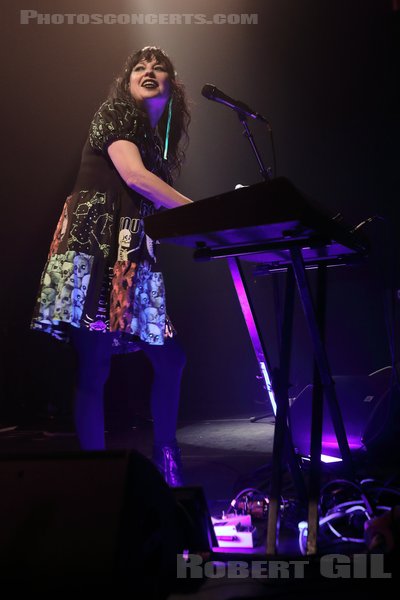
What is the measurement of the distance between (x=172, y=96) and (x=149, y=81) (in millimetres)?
206

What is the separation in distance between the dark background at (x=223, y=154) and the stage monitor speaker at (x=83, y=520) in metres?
3.59

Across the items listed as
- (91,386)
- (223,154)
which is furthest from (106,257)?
(223,154)

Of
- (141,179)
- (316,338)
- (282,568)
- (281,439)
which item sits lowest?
(282,568)

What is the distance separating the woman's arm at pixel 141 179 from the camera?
4.93 feet

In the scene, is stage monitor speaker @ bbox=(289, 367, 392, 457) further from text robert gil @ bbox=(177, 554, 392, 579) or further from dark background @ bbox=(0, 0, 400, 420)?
dark background @ bbox=(0, 0, 400, 420)

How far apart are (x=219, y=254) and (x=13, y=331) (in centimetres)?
374

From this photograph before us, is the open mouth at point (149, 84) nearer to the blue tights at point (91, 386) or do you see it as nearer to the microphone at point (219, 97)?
the microphone at point (219, 97)

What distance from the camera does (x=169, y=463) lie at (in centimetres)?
161

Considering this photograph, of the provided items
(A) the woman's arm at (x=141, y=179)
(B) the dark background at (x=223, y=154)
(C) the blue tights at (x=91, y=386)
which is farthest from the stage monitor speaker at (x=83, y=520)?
(B) the dark background at (x=223, y=154)

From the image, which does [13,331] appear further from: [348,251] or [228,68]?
[348,251]

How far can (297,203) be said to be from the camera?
110 centimetres

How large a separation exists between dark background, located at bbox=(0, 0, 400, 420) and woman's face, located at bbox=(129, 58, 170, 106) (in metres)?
2.89

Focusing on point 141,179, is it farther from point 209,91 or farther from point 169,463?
point 169,463

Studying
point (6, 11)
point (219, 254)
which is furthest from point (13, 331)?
point (219, 254)
